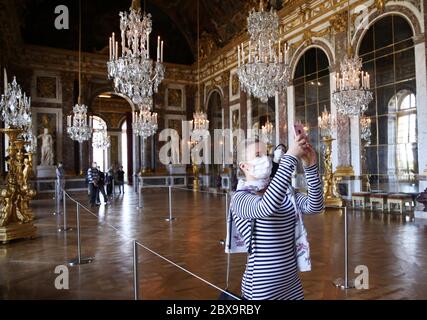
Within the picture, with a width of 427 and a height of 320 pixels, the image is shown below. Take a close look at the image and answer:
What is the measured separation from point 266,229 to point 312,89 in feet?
39.2

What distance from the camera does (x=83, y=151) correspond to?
1862 cm

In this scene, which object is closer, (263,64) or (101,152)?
(263,64)

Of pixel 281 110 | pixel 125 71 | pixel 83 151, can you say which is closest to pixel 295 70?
pixel 281 110

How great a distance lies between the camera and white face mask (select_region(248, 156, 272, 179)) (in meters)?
2.01

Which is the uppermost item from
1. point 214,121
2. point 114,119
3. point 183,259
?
point 114,119

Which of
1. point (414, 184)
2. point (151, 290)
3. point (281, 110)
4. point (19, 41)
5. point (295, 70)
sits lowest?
point (151, 290)

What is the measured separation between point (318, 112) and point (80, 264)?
998 cm

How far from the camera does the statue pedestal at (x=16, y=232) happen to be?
6445 mm

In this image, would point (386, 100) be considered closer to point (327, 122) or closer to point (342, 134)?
point (342, 134)

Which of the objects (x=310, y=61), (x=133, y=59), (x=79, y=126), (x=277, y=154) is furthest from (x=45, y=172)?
(x=277, y=154)

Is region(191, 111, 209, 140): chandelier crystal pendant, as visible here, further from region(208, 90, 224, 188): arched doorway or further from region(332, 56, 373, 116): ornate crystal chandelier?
region(332, 56, 373, 116): ornate crystal chandelier

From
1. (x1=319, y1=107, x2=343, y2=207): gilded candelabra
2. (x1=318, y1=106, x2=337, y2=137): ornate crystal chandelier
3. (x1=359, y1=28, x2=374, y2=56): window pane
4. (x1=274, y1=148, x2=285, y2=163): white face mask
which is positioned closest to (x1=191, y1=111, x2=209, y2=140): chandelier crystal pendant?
(x1=318, y1=106, x2=337, y2=137): ornate crystal chandelier

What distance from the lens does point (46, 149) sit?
17.4 m
